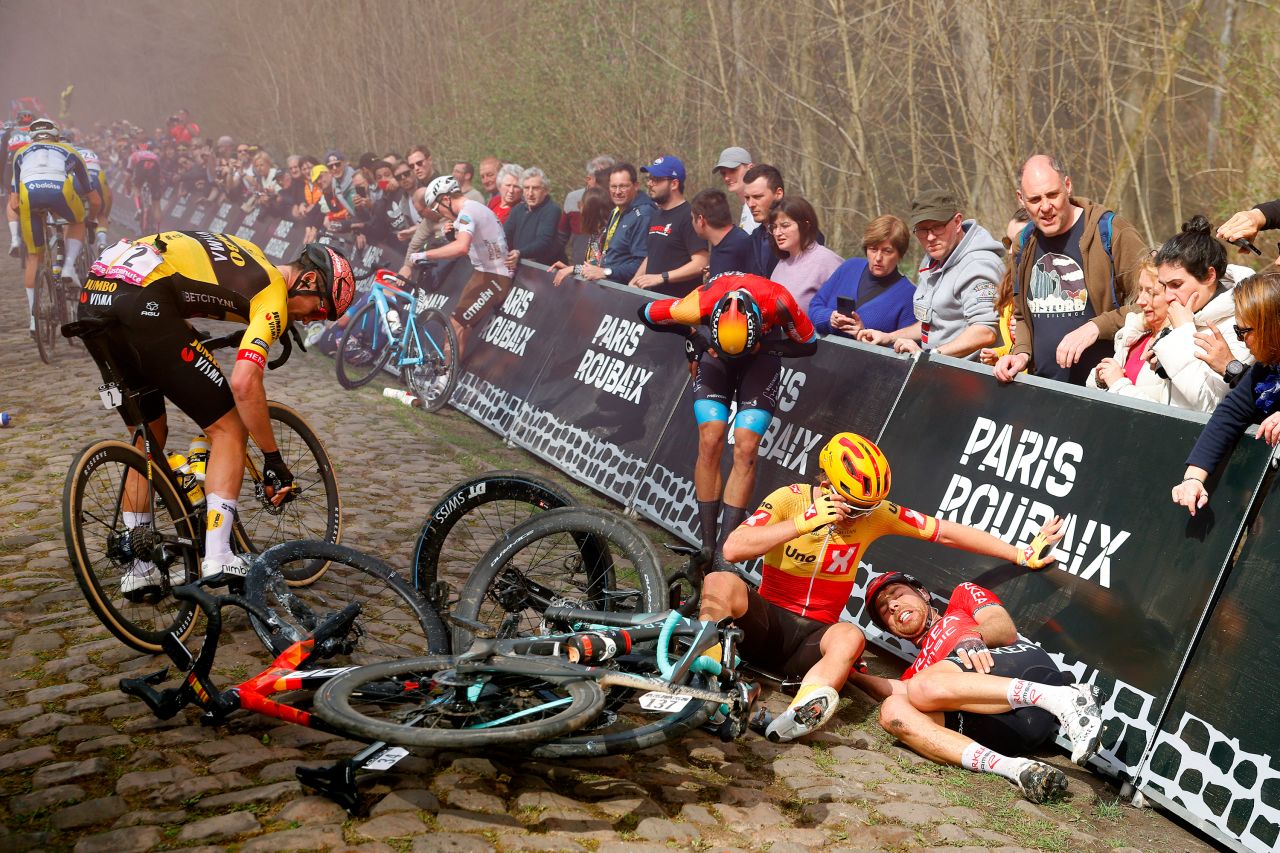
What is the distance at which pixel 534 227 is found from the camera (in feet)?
42.9

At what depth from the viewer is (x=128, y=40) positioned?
70.8m

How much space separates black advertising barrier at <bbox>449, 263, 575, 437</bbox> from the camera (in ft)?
38.5

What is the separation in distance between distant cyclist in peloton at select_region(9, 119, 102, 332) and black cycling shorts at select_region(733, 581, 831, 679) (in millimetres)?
11236

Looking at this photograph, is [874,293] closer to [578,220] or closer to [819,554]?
[819,554]

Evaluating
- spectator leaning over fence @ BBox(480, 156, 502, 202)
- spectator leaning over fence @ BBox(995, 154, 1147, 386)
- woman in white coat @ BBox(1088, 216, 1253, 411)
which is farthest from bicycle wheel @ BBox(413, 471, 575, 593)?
spectator leaning over fence @ BBox(480, 156, 502, 202)

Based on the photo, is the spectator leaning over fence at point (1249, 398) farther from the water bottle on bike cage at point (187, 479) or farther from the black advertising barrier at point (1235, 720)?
the water bottle on bike cage at point (187, 479)

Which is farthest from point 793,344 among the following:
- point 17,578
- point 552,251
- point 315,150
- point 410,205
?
point 315,150

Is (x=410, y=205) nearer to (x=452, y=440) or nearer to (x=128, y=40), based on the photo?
(x=452, y=440)

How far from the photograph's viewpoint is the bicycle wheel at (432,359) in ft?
42.1

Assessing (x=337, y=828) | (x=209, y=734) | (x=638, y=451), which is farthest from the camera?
(x=638, y=451)

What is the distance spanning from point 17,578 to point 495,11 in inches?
916

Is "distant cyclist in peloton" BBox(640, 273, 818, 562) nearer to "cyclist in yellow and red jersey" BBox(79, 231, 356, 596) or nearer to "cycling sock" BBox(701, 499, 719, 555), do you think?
"cycling sock" BBox(701, 499, 719, 555)

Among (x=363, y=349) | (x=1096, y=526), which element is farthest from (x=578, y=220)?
(x=1096, y=526)

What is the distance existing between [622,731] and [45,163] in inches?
496
